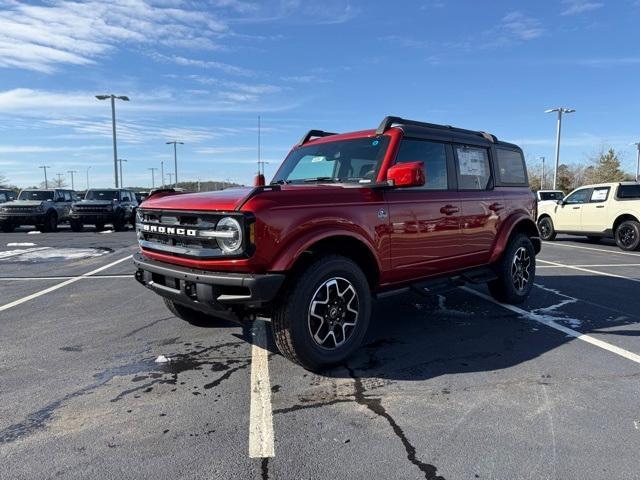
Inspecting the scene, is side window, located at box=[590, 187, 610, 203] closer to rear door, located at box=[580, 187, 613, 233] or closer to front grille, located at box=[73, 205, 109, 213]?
rear door, located at box=[580, 187, 613, 233]

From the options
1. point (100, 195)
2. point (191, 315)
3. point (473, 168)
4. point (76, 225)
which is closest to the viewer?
point (191, 315)

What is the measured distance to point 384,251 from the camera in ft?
14.1

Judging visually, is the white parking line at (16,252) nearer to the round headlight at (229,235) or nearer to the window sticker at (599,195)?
the round headlight at (229,235)

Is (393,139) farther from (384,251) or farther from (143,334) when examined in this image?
(143,334)

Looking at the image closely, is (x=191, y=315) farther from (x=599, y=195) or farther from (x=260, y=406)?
(x=599, y=195)

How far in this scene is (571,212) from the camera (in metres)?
14.9

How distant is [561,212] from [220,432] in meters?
15.2

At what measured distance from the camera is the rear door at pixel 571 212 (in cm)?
1459

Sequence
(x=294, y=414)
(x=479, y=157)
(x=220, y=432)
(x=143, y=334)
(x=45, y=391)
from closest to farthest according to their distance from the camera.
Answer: (x=220, y=432) < (x=294, y=414) < (x=45, y=391) < (x=143, y=334) < (x=479, y=157)

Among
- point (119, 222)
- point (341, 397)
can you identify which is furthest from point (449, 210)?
point (119, 222)

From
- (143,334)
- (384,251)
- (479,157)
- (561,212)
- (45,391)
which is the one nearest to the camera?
(45,391)

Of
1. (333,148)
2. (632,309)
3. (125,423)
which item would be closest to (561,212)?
(632,309)

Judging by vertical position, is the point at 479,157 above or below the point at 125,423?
above

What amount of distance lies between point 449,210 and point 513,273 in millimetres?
1794
